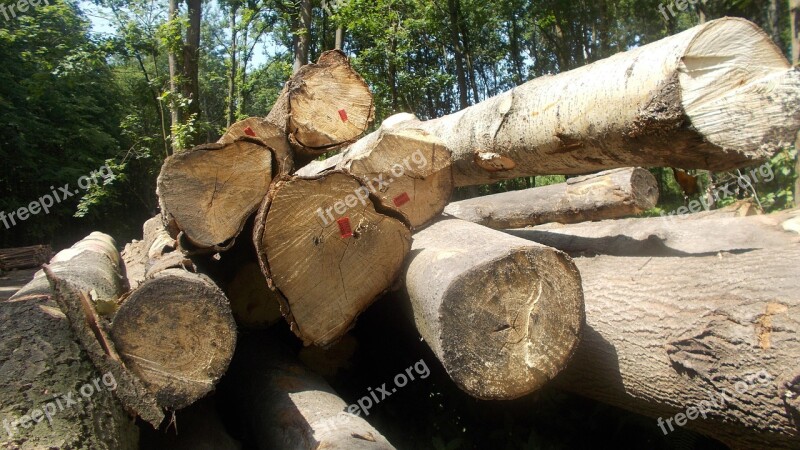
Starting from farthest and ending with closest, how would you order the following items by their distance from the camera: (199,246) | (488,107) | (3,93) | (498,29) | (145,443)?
(498,29) → (3,93) → (488,107) → (199,246) → (145,443)

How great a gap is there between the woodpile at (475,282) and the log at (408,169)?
12mm

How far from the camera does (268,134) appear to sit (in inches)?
136

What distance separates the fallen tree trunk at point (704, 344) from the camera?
78.1 inches

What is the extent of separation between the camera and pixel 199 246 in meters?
2.68

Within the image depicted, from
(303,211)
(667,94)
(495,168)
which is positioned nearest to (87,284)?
(303,211)

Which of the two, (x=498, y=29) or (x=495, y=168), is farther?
(x=498, y=29)

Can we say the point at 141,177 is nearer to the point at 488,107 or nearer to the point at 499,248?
the point at 488,107

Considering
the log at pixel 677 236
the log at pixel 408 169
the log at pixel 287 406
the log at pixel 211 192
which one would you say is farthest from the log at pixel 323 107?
the log at pixel 677 236

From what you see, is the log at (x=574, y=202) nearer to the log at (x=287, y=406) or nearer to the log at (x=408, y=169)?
the log at (x=408, y=169)

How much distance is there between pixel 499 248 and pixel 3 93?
16175 millimetres

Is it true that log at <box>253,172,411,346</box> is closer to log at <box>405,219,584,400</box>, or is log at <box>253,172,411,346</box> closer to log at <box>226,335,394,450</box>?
log at <box>226,335,394,450</box>

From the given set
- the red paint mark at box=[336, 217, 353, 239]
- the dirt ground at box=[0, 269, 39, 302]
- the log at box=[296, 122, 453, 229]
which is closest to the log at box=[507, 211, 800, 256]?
the log at box=[296, 122, 453, 229]

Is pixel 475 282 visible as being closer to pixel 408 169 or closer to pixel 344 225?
pixel 344 225

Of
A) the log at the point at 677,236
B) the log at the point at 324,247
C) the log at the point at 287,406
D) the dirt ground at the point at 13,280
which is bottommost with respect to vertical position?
the dirt ground at the point at 13,280
